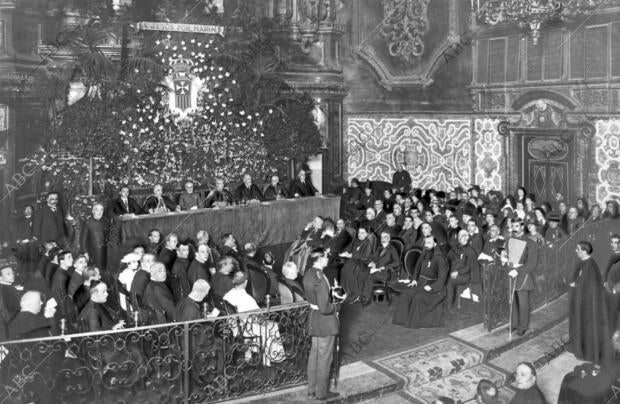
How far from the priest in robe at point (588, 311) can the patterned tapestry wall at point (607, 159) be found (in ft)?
27.5

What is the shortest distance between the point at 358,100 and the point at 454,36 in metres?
4.06

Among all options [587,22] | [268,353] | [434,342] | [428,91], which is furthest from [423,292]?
[428,91]

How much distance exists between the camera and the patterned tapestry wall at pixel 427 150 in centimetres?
2194

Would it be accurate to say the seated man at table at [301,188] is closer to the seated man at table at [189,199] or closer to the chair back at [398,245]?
the seated man at table at [189,199]

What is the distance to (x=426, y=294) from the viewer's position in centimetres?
1267

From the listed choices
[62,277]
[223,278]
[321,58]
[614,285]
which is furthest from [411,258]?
[321,58]

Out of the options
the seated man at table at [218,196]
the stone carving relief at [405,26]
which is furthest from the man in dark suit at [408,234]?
the stone carving relief at [405,26]

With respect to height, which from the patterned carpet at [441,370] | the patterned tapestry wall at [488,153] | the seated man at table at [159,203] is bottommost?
the patterned carpet at [441,370]

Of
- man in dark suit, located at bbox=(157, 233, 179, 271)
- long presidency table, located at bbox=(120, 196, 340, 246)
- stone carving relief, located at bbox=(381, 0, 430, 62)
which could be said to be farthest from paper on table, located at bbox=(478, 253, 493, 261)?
stone carving relief, located at bbox=(381, 0, 430, 62)

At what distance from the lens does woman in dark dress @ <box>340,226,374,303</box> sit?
1410 cm

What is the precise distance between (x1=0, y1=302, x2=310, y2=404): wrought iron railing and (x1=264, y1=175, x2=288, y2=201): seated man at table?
8.82 metres

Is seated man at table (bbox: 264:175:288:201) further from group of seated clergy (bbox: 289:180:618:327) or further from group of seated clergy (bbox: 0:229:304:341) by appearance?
group of seated clergy (bbox: 0:229:304:341)

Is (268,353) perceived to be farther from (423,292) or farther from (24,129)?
(24,129)

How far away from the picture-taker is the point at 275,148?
2009cm
